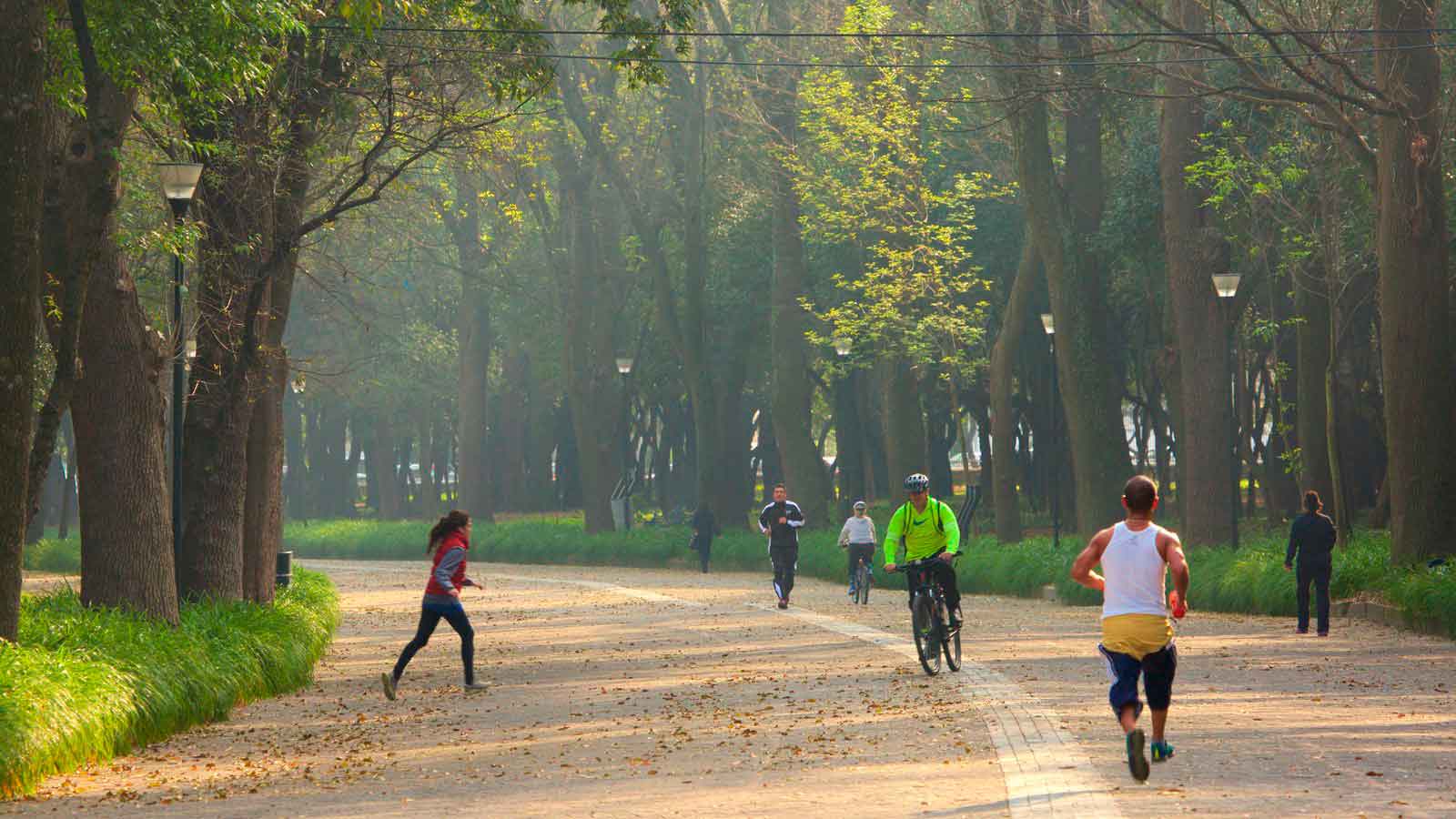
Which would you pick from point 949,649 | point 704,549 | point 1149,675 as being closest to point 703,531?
point 704,549

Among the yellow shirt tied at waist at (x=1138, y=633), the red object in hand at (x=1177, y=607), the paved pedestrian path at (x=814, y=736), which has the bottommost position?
the paved pedestrian path at (x=814, y=736)

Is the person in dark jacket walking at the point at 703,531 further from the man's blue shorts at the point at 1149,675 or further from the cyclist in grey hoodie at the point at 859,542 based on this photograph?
the man's blue shorts at the point at 1149,675

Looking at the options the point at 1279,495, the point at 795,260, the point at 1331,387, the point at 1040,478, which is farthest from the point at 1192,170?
the point at 1040,478

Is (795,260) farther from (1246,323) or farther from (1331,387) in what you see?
(1331,387)

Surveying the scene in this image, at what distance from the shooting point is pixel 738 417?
50.5 m

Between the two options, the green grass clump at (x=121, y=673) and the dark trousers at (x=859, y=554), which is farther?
the dark trousers at (x=859, y=554)

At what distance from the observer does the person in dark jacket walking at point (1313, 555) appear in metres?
22.3

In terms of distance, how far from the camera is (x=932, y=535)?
17938 millimetres

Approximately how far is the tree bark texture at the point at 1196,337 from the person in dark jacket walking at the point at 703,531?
50.4 feet

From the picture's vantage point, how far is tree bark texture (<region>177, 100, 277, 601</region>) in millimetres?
20438

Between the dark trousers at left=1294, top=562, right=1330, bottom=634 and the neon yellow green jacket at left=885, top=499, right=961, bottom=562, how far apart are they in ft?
20.8

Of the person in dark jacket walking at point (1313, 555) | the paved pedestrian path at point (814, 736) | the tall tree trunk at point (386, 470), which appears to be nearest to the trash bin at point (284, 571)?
the paved pedestrian path at point (814, 736)

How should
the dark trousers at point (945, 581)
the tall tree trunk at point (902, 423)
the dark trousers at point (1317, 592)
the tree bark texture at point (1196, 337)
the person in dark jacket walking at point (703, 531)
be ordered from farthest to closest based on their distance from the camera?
the person in dark jacket walking at point (703, 531) < the tall tree trunk at point (902, 423) < the tree bark texture at point (1196, 337) < the dark trousers at point (1317, 592) < the dark trousers at point (945, 581)

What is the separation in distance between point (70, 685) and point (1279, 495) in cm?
3242
